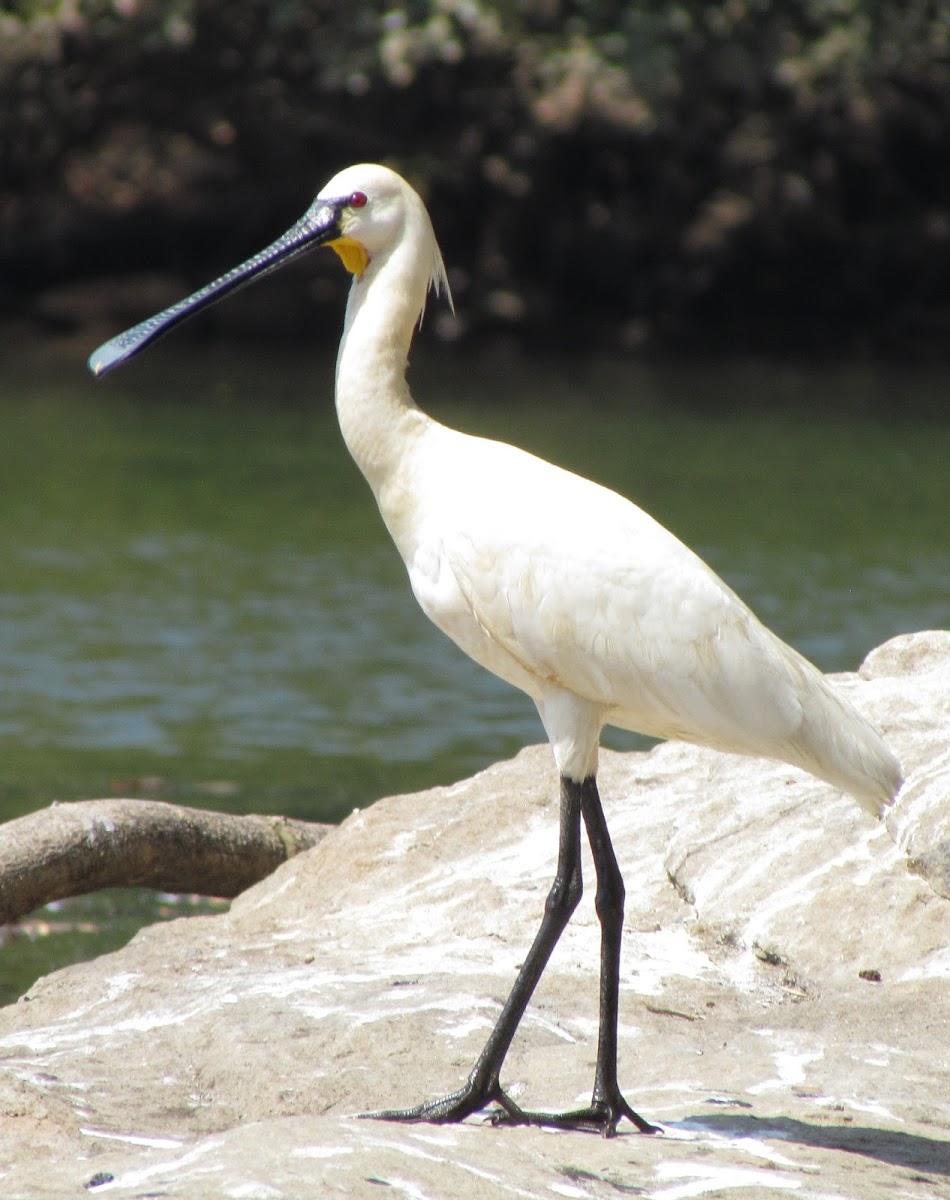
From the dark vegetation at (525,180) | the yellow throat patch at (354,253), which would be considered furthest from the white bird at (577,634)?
the dark vegetation at (525,180)

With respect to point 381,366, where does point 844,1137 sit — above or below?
below

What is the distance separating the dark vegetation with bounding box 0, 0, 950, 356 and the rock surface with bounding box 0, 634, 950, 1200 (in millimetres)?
22282

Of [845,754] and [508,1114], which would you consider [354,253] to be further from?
[508,1114]

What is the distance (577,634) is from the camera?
514cm

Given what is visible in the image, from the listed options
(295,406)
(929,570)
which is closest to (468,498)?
(929,570)

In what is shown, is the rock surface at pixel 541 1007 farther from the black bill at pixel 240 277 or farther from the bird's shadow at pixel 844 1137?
the black bill at pixel 240 277

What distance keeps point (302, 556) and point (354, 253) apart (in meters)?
11.3

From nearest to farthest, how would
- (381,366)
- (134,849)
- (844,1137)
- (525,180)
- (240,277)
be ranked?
(844,1137) < (381,366) < (240,277) < (134,849) < (525,180)

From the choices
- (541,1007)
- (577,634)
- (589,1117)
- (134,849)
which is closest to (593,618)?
(577,634)

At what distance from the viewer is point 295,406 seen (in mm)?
24625

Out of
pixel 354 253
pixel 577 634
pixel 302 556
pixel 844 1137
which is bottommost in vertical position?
pixel 844 1137

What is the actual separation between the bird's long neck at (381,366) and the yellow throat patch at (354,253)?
0.07m

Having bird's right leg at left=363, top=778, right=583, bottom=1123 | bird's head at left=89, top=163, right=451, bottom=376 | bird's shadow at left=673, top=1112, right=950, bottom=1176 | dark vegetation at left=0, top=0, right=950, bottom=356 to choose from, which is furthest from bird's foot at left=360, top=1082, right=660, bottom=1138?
dark vegetation at left=0, top=0, right=950, bottom=356

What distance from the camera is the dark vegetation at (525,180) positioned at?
29594 millimetres
